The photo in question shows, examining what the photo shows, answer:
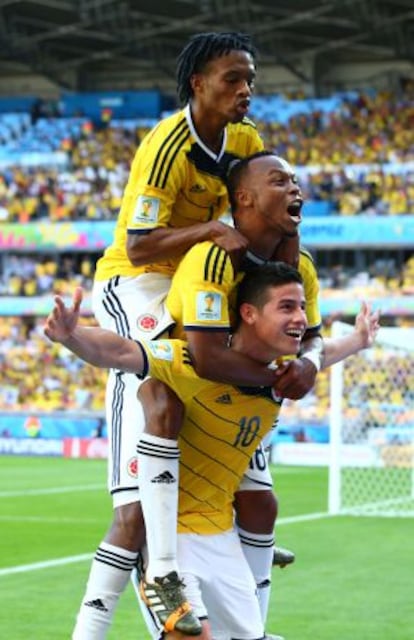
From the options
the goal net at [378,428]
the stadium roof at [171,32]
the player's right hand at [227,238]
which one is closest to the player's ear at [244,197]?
the player's right hand at [227,238]

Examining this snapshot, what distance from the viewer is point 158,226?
6145mm

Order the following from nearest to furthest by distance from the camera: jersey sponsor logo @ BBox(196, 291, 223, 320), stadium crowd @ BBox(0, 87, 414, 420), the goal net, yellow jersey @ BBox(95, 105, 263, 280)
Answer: jersey sponsor logo @ BBox(196, 291, 223, 320) < yellow jersey @ BBox(95, 105, 263, 280) < the goal net < stadium crowd @ BBox(0, 87, 414, 420)

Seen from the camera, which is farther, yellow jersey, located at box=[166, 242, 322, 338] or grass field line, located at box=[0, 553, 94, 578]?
grass field line, located at box=[0, 553, 94, 578]

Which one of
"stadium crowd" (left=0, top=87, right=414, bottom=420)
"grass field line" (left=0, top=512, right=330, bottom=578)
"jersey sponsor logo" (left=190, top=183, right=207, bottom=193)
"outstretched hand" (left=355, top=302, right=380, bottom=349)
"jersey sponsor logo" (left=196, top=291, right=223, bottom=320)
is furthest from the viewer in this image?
"stadium crowd" (left=0, top=87, right=414, bottom=420)

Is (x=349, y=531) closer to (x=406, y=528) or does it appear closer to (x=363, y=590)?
(x=406, y=528)

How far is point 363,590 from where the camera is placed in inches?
415

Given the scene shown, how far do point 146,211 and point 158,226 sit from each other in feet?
0.25

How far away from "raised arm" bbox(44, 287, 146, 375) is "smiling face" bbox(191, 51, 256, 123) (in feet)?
3.55

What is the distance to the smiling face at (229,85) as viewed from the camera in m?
6.15

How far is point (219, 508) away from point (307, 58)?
130 feet

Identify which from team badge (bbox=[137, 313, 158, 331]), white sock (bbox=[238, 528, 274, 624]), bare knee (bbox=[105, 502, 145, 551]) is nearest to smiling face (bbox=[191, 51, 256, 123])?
team badge (bbox=[137, 313, 158, 331])

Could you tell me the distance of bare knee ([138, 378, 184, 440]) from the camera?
18.9ft

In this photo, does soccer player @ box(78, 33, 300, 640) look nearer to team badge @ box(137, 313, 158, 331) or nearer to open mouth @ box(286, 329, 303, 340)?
team badge @ box(137, 313, 158, 331)

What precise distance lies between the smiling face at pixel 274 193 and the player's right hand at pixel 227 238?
5.2 inches
